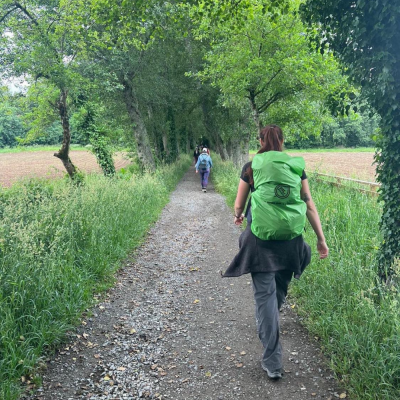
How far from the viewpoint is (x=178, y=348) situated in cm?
369

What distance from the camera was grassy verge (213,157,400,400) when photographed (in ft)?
8.87

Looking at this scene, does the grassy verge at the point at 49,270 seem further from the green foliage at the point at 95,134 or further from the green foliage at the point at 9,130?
the green foliage at the point at 9,130

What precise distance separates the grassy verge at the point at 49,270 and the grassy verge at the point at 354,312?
109 inches

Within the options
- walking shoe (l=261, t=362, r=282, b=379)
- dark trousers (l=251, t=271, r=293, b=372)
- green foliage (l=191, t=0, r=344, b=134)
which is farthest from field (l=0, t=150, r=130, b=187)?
walking shoe (l=261, t=362, r=282, b=379)

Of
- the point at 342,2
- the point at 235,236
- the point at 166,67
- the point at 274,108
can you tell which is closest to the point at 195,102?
the point at 166,67

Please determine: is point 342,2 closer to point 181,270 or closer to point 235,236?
point 181,270

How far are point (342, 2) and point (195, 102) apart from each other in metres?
20.5

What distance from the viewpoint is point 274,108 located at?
15.1m

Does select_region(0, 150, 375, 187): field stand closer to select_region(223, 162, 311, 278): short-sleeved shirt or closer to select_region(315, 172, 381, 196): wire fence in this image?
select_region(315, 172, 381, 196): wire fence

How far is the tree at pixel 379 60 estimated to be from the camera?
3.10 m

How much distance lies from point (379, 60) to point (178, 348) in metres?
3.51

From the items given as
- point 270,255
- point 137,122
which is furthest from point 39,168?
point 270,255

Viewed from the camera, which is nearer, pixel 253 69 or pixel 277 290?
pixel 277 290

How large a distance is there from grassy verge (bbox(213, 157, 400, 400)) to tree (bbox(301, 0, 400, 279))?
1.39 feet
